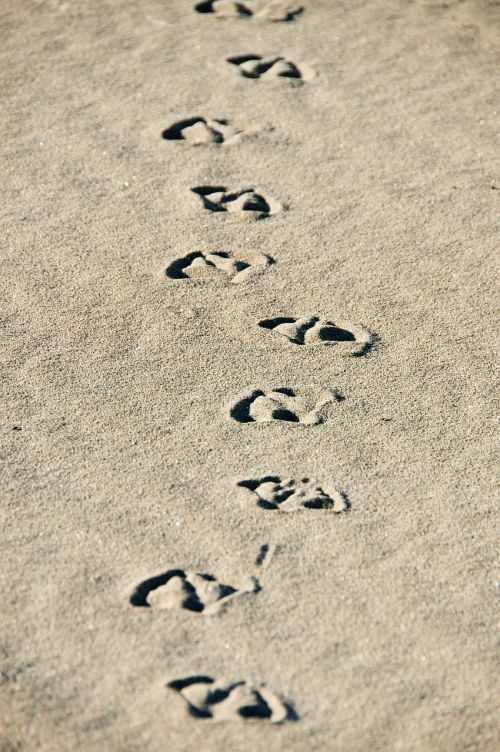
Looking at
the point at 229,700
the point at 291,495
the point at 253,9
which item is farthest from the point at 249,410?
the point at 253,9

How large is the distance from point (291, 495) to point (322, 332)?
86 cm

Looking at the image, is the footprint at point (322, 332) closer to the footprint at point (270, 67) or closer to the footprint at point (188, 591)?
the footprint at point (188, 591)

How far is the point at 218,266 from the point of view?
4.02m

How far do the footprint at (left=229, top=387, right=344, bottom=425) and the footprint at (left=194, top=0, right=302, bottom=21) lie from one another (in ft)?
10.5

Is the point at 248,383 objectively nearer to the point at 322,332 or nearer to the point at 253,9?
the point at 322,332

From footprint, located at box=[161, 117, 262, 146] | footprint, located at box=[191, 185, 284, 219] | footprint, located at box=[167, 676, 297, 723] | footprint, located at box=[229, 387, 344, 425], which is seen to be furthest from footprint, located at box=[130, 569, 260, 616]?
footprint, located at box=[161, 117, 262, 146]

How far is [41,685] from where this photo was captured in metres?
2.53

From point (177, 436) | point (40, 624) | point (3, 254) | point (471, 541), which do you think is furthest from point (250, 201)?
point (40, 624)

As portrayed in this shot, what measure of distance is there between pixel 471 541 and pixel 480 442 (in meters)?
0.47

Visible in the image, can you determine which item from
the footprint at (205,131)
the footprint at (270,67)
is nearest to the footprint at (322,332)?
the footprint at (205,131)

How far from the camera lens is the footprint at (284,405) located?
3377mm

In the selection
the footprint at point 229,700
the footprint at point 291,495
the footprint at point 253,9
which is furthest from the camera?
the footprint at point 253,9

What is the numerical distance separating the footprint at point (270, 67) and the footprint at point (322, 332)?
2.05 metres

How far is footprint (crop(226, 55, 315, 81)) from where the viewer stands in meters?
5.27
